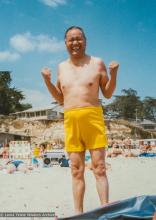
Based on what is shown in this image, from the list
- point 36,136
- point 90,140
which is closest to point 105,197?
point 90,140

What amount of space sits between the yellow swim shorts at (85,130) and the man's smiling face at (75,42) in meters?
0.64

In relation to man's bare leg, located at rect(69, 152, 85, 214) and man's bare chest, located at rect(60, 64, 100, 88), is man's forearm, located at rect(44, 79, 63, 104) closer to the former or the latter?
man's bare chest, located at rect(60, 64, 100, 88)

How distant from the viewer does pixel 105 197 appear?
363cm

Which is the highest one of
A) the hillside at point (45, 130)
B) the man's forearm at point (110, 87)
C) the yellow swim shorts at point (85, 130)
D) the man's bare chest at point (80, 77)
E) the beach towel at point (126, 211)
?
the hillside at point (45, 130)

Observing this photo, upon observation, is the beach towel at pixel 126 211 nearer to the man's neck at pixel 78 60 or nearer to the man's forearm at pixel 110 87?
the man's forearm at pixel 110 87

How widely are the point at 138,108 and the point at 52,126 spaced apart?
178 feet

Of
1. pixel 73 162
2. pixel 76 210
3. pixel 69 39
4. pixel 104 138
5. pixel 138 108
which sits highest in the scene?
pixel 138 108

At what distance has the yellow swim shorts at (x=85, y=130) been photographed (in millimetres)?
3689

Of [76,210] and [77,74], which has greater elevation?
[77,74]

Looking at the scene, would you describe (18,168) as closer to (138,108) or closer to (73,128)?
(73,128)

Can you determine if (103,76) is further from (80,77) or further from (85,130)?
(85,130)

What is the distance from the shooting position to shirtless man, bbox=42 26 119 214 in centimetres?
369

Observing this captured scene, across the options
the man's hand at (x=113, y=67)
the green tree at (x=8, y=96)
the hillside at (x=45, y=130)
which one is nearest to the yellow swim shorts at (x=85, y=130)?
the man's hand at (x=113, y=67)

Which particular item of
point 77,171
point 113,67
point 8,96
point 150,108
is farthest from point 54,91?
point 150,108
